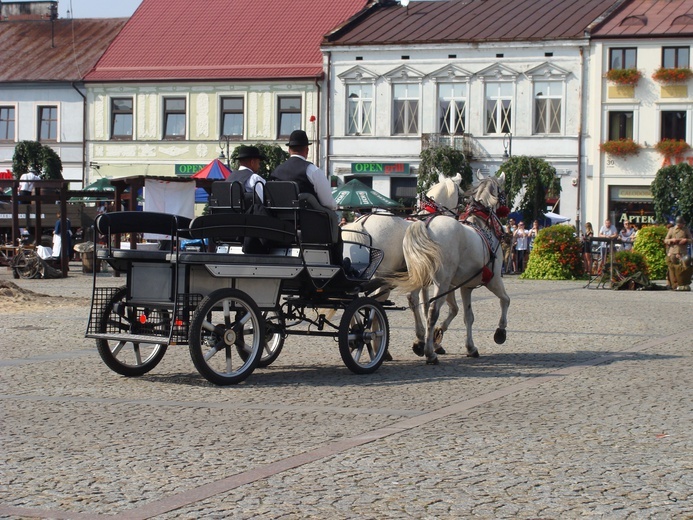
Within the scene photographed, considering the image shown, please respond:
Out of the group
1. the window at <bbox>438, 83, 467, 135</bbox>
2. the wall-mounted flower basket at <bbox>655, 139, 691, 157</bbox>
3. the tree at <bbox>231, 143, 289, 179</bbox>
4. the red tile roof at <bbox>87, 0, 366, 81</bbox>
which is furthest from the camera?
the red tile roof at <bbox>87, 0, 366, 81</bbox>

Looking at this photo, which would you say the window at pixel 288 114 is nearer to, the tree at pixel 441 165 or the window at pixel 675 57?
the tree at pixel 441 165

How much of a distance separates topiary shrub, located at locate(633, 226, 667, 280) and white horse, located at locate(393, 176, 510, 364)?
1814 cm

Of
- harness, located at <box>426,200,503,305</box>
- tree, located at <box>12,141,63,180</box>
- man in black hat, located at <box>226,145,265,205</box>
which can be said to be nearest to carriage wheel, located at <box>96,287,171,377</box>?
man in black hat, located at <box>226,145,265,205</box>

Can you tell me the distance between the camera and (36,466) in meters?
6.78

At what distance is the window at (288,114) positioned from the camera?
5503cm

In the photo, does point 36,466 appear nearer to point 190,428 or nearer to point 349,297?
point 190,428

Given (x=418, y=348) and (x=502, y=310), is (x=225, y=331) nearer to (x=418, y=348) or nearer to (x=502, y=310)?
(x=418, y=348)

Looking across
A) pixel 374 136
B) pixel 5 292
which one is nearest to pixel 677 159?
pixel 374 136

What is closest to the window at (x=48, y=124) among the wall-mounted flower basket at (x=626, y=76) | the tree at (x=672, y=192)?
the wall-mounted flower basket at (x=626, y=76)

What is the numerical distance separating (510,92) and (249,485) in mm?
47150

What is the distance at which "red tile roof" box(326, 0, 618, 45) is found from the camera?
5156cm

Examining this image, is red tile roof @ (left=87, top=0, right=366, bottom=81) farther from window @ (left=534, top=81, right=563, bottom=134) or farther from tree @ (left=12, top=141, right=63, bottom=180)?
window @ (left=534, top=81, right=563, bottom=134)

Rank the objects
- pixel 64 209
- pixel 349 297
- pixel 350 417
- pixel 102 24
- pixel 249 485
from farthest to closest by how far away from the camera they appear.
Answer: pixel 102 24, pixel 64 209, pixel 349 297, pixel 350 417, pixel 249 485

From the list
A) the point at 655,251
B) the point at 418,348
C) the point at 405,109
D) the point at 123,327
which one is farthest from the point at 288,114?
the point at 123,327
